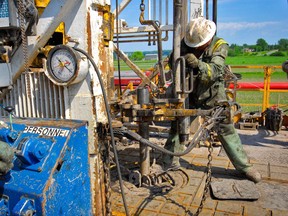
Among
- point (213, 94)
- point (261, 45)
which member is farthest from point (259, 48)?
point (213, 94)

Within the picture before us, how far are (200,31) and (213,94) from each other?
0.89 m

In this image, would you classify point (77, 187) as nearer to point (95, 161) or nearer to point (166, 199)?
point (95, 161)

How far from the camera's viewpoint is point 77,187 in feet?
6.59

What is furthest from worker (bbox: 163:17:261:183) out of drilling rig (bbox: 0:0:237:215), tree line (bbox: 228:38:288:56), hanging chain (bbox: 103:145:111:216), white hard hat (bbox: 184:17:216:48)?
tree line (bbox: 228:38:288:56)

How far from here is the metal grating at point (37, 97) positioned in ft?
8.04

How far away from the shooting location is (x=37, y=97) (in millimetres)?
2520

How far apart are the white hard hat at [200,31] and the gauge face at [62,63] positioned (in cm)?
179

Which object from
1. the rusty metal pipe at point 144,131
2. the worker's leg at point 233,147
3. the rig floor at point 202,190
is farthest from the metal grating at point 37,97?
the worker's leg at point 233,147

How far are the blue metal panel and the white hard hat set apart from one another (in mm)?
1987

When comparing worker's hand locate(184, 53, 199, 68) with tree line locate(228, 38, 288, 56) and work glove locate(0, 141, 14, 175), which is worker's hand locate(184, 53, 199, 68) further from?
tree line locate(228, 38, 288, 56)

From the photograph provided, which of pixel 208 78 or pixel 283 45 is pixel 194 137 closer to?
pixel 208 78

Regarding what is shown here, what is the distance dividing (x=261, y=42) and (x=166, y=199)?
73.6 metres

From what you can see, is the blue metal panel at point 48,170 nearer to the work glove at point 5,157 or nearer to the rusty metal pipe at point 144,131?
the work glove at point 5,157

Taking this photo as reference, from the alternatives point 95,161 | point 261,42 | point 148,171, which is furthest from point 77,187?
point 261,42
